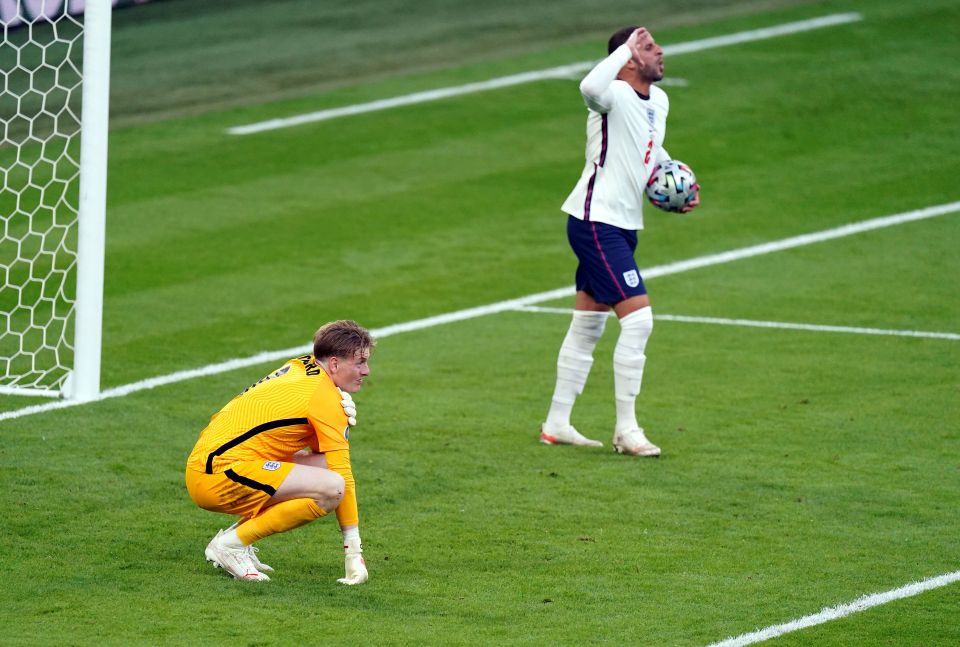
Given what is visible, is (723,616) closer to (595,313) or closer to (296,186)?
(595,313)

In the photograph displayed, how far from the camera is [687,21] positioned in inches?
872

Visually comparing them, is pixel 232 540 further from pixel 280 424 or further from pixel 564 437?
pixel 564 437

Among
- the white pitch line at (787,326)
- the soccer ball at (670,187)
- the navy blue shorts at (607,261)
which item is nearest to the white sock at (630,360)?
the navy blue shorts at (607,261)

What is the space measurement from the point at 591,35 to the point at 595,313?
41.5 ft

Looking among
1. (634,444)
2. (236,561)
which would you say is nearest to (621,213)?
(634,444)

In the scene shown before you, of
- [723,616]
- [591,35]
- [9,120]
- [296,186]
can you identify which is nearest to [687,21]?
[591,35]

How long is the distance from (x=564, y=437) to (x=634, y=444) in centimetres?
45

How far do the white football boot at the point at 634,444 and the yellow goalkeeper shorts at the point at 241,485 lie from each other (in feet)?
8.94

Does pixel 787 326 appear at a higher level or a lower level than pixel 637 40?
lower

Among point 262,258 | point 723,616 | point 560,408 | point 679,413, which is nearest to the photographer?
point 723,616

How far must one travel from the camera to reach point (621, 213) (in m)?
9.07

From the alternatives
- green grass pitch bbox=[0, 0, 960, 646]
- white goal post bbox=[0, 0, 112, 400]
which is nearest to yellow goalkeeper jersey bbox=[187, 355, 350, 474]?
green grass pitch bbox=[0, 0, 960, 646]

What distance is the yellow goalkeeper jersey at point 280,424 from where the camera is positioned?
6707mm

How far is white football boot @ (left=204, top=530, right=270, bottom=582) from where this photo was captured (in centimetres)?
675
